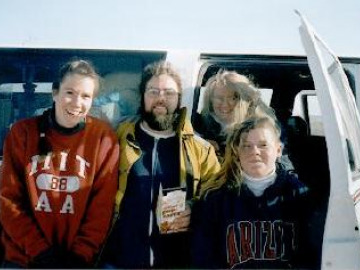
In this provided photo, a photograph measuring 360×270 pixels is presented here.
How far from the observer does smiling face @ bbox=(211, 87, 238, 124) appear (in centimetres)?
297

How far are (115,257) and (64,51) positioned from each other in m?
1.24

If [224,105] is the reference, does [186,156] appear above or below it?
below

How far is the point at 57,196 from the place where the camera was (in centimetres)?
247

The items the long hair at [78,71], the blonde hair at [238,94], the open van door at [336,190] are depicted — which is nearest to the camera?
the open van door at [336,190]

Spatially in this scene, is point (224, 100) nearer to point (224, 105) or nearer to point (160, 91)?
point (224, 105)

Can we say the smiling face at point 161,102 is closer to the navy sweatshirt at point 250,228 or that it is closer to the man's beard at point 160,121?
the man's beard at point 160,121

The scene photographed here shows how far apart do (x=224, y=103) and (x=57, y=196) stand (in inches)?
46.2

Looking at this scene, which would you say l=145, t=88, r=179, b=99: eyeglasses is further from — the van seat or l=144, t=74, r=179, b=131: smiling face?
the van seat

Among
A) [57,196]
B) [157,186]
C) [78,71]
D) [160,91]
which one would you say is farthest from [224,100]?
[57,196]

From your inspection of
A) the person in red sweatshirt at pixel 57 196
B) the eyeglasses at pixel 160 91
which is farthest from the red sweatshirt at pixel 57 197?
the eyeglasses at pixel 160 91

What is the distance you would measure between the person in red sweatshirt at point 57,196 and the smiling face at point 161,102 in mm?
267

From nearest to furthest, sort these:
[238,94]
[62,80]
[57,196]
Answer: [57,196] → [62,80] → [238,94]

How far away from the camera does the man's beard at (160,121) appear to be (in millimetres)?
2600

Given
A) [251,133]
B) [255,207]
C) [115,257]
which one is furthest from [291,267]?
[115,257]
